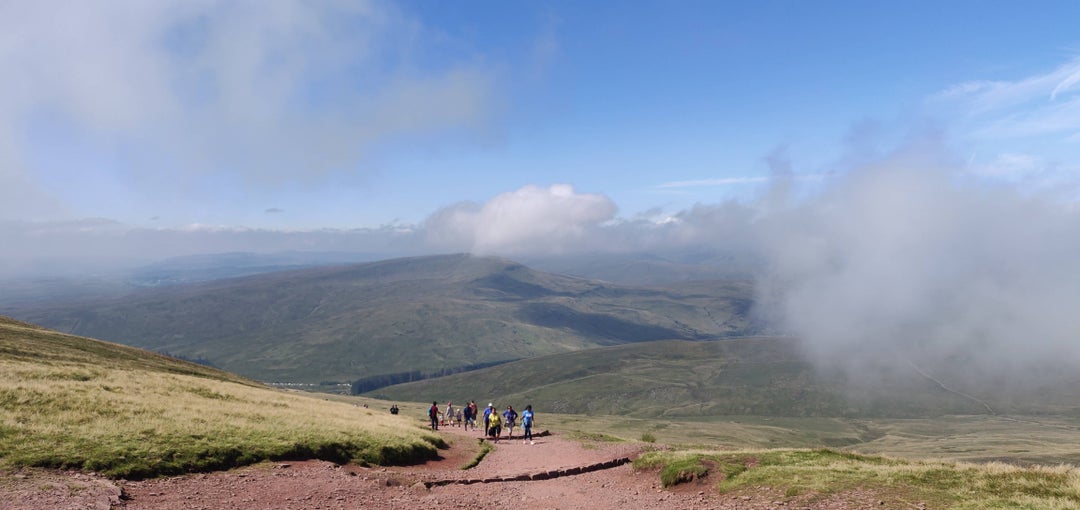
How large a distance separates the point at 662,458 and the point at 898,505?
1322 cm

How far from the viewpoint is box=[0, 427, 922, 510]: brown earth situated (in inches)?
822

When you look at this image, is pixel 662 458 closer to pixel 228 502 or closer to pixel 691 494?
pixel 691 494

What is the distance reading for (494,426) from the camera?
4869 centimetres

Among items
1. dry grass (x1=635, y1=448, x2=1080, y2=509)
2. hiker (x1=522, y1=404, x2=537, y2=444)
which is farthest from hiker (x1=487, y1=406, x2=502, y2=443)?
dry grass (x1=635, y1=448, x2=1080, y2=509)

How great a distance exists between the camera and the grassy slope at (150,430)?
25.4 meters

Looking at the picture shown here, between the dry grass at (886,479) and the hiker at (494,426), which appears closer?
the dry grass at (886,479)

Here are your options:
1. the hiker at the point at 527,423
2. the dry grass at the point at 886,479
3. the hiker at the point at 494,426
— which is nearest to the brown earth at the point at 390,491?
the dry grass at the point at 886,479

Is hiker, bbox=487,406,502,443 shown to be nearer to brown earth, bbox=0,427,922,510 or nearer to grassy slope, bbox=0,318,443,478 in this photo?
grassy slope, bbox=0,318,443,478

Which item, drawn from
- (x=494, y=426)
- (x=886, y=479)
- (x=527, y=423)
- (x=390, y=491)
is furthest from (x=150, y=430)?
(x=886, y=479)

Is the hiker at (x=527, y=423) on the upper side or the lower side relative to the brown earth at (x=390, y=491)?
lower

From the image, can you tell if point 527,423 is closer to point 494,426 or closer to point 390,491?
point 494,426

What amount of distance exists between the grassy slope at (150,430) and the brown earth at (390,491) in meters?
1.39

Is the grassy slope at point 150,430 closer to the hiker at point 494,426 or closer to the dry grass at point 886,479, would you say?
the hiker at point 494,426

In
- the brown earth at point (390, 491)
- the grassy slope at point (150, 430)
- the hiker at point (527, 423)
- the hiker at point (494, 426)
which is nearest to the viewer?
the brown earth at point (390, 491)
